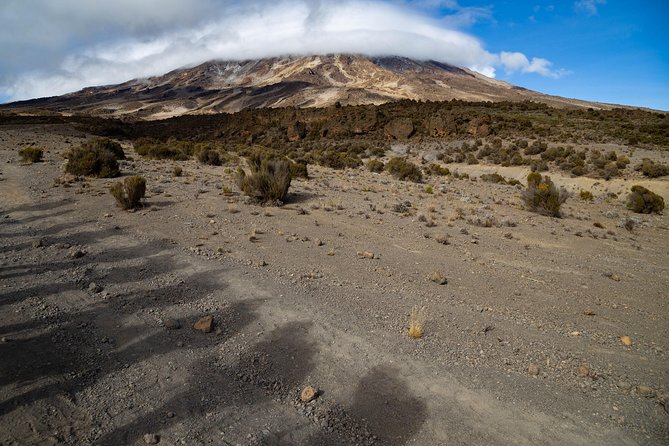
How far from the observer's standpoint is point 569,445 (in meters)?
3.58

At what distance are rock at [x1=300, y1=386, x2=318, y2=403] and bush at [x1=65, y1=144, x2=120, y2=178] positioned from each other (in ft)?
48.3

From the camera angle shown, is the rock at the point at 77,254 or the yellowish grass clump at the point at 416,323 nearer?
the yellowish grass clump at the point at 416,323

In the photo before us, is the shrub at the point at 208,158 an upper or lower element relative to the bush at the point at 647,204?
upper

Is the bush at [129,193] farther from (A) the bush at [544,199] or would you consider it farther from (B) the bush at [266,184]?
(A) the bush at [544,199]

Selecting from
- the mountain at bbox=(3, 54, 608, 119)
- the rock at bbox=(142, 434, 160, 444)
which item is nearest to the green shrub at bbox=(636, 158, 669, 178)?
the rock at bbox=(142, 434, 160, 444)

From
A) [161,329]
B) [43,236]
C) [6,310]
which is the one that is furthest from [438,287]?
[43,236]

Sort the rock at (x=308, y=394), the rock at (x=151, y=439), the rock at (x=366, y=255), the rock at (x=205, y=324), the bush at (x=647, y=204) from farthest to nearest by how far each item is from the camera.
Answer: the bush at (x=647, y=204) → the rock at (x=366, y=255) → the rock at (x=205, y=324) → the rock at (x=308, y=394) → the rock at (x=151, y=439)

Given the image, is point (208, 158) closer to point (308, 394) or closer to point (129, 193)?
point (129, 193)

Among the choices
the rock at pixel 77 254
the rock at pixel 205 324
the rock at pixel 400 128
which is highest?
the rock at pixel 400 128

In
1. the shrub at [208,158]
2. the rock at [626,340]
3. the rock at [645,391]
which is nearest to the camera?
the rock at [645,391]

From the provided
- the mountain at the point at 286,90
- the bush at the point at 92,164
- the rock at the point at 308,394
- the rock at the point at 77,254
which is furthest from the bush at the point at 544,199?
the mountain at the point at 286,90

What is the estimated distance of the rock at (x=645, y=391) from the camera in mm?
4262

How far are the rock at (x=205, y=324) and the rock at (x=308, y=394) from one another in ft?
5.56

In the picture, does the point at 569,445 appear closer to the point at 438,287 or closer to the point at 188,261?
the point at 438,287
